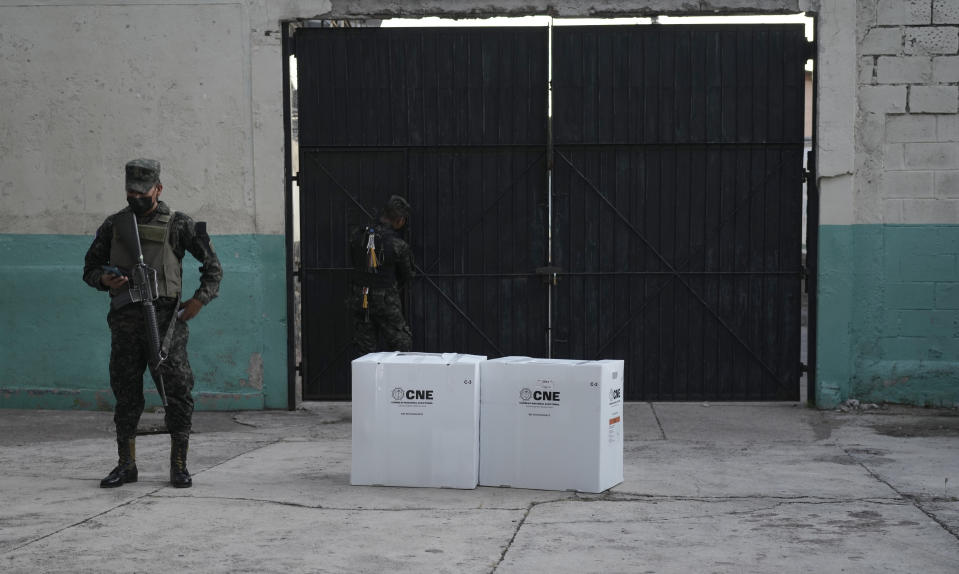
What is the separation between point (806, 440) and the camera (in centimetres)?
786

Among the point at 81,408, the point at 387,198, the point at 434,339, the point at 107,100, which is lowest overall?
the point at 81,408

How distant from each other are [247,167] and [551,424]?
14.6 ft

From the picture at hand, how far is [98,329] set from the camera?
944 centimetres

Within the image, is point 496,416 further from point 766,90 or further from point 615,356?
point 766,90

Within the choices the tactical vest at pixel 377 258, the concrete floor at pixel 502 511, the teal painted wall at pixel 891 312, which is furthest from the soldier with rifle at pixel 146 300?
the teal painted wall at pixel 891 312

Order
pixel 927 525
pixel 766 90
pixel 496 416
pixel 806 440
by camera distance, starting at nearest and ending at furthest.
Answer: pixel 927 525 → pixel 496 416 → pixel 806 440 → pixel 766 90

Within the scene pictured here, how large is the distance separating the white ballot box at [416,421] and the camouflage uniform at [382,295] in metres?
2.60

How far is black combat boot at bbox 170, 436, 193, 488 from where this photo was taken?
20.3ft

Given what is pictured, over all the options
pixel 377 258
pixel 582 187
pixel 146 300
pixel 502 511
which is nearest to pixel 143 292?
pixel 146 300

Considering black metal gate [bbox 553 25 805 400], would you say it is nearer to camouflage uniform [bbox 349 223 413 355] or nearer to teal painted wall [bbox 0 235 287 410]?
camouflage uniform [bbox 349 223 413 355]

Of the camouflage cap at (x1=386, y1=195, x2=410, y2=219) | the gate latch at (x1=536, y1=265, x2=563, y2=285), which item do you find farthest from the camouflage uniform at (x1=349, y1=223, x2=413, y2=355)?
the gate latch at (x1=536, y1=265, x2=563, y2=285)

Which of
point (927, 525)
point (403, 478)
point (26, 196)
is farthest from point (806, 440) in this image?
point (26, 196)

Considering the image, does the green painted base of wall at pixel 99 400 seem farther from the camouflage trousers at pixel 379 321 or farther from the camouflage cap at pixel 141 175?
the camouflage cap at pixel 141 175

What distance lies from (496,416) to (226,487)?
1.62 m
